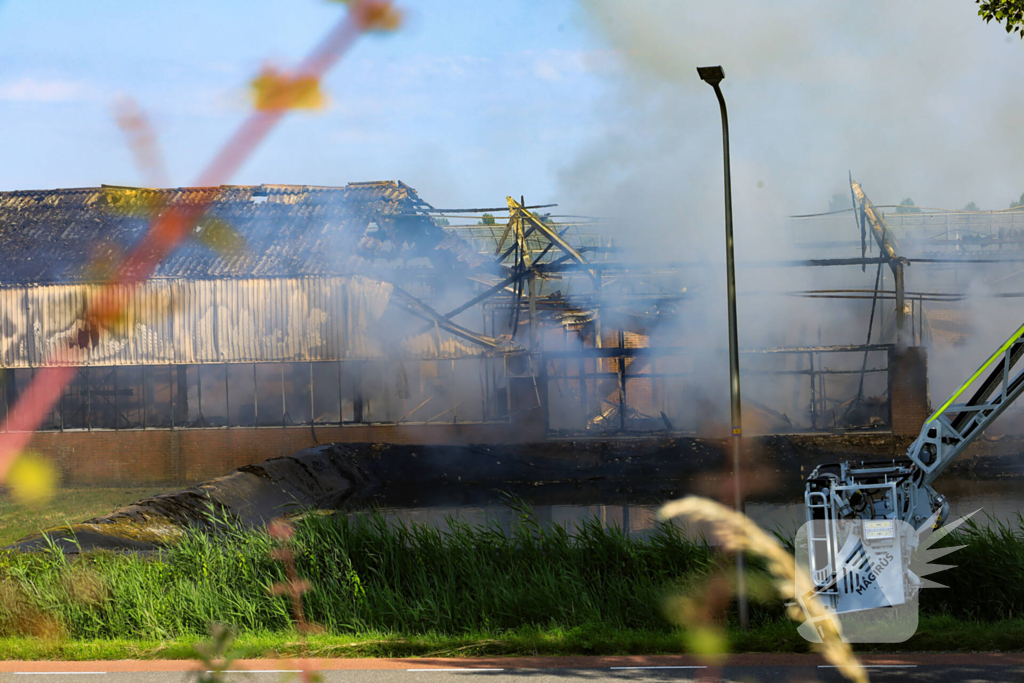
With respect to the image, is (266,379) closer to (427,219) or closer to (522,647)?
(427,219)

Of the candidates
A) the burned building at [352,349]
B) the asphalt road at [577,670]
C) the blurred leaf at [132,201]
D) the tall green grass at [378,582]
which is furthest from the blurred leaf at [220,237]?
the asphalt road at [577,670]

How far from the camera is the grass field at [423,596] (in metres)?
9.53

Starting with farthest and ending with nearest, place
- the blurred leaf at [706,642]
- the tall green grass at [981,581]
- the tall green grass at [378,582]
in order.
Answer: the tall green grass at [378,582] → the tall green grass at [981,581] → the blurred leaf at [706,642]

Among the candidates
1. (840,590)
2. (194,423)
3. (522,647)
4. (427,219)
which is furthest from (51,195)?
(840,590)

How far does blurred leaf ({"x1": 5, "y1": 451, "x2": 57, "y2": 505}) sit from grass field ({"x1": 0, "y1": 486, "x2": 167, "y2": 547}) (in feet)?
3.03

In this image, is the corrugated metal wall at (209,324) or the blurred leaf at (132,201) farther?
the blurred leaf at (132,201)

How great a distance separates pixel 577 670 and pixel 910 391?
791 inches

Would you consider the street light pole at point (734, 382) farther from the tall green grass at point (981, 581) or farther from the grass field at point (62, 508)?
the grass field at point (62, 508)

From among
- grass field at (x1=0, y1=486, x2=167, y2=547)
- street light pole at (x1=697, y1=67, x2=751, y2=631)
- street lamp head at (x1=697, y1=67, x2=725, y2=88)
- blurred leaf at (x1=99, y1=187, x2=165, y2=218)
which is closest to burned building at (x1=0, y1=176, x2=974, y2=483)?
blurred leaf at (x1=99, y1=187, x2=165, y2=218)

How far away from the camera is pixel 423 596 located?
1052 cm

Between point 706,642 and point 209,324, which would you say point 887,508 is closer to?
point 706,642

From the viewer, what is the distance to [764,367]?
2986 centimetres

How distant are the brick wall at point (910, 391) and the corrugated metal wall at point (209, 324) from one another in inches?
543

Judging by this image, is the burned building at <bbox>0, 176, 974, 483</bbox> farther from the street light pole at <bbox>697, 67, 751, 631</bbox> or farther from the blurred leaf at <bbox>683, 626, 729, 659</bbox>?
the blurred leaf at <bbox>683, 626, 729, 659</bbox>
